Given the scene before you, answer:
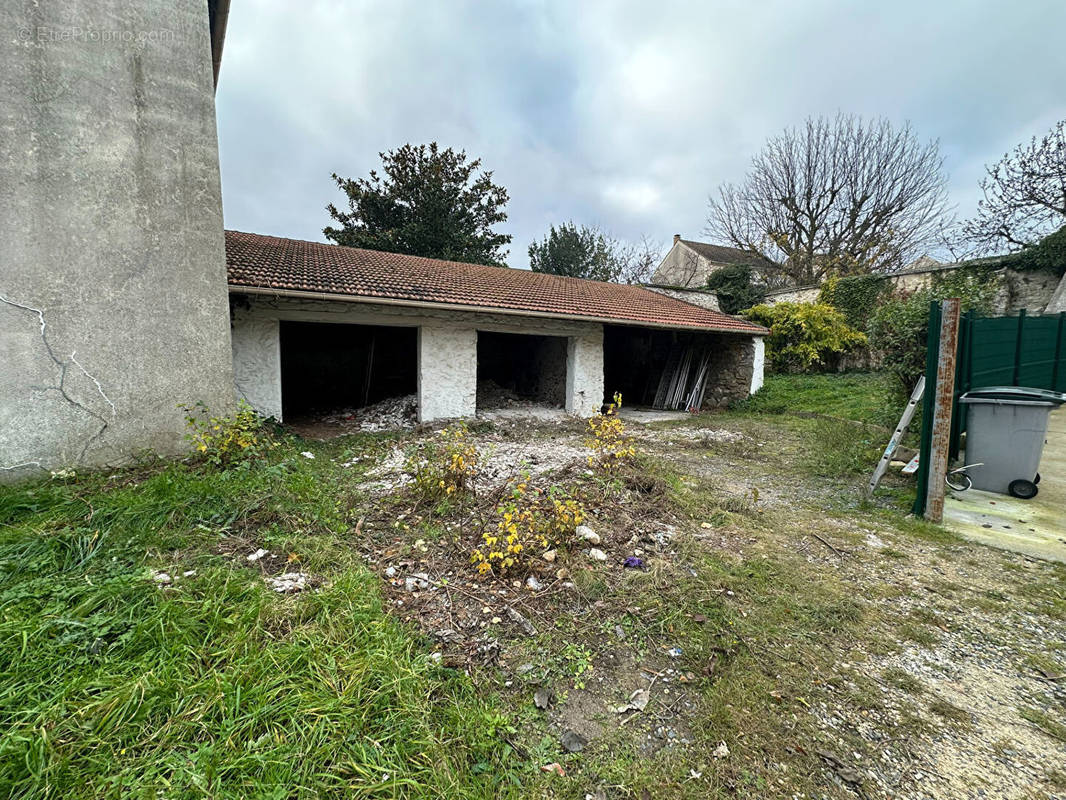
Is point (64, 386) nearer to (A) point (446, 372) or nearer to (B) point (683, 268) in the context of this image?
(A) point (446, 372)

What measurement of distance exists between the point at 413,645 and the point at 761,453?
21.2ft

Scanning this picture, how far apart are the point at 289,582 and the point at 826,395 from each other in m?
12.8

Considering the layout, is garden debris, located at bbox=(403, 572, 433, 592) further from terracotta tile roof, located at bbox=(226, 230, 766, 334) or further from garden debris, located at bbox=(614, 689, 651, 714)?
terracotta tile roof, located at bbox=(226, 230, 766, 334)

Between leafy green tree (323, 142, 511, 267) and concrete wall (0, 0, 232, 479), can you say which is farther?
leafy green tree (323, 142, 511, 267)

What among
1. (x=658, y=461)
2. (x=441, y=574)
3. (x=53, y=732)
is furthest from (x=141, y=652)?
(x=658, y=461)

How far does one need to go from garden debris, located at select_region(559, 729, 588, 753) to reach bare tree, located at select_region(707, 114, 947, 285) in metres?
22.2

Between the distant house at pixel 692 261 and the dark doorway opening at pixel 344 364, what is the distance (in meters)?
16.6

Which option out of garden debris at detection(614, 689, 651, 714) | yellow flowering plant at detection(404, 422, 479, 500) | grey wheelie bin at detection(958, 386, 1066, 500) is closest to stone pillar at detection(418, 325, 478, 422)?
yellow flowering plant at detection(404, 422, 479, 500)

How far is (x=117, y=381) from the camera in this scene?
448 centimetres

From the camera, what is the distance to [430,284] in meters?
8.96

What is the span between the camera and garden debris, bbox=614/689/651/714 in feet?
6.38

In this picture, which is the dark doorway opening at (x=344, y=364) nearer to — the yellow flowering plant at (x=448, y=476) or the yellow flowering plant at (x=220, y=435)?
the yellow flowering plant at (x=220, y=435)

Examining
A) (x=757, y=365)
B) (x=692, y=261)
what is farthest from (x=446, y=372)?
(x=692, y=261)

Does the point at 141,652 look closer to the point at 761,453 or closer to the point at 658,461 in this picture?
the point at 658,461
